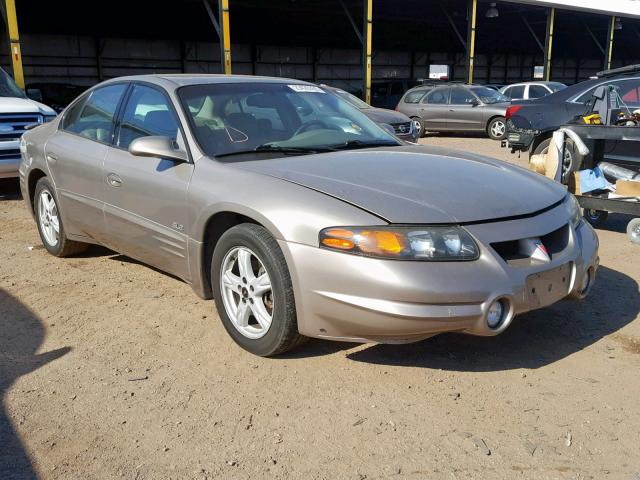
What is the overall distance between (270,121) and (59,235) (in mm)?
2255

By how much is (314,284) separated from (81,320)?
182cm

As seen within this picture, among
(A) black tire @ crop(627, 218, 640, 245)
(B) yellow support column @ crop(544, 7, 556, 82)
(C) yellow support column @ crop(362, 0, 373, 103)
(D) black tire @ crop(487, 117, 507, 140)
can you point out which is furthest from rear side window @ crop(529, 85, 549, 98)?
(A) black tire @ crop(627, 218, 640, 245)

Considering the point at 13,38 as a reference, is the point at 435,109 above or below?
below

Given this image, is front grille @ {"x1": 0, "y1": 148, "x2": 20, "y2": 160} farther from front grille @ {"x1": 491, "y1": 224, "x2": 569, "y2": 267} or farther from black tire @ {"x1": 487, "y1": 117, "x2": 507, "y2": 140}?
black tire @ {"x1": 487, "y1": 117, "x2": 507, "y2": 140}

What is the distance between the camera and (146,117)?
426cm

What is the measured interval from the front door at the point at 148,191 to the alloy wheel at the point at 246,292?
0.39 meters

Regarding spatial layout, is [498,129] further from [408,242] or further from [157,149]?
[408,242]

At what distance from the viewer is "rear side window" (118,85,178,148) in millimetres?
4023

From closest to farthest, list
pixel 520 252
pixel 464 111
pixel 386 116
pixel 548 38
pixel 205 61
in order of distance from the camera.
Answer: pixel 520 252 → pixel 386 116 → pixel 464 111 → pixel 548 38 → pixel 205 61

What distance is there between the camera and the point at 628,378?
317 cm

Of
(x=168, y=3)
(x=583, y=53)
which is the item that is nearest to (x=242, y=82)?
(x=168, y=3)

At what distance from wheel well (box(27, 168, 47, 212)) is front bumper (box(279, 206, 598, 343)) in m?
3.20

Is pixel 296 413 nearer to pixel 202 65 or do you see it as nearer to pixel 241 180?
pixel 241 180

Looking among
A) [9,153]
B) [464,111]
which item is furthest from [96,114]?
[464,111]
